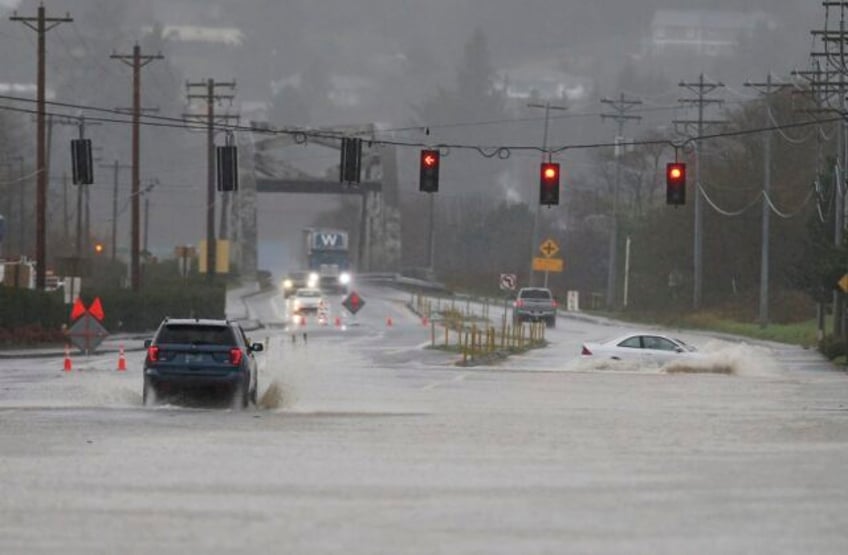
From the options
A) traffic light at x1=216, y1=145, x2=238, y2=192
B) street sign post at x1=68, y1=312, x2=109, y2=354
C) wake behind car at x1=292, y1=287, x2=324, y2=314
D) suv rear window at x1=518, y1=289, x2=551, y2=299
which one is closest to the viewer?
street sign post at x1=68, y1=312, x2=109, y2=354

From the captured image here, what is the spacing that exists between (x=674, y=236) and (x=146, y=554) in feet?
303

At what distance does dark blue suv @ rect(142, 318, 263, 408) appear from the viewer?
32.6 meters

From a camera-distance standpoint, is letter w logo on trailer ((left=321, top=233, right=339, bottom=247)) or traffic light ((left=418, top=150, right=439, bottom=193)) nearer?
traffic light ((left=418, top=150, right=439, bottom=193))

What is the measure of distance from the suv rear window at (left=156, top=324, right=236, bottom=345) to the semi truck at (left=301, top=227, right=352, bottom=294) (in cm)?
9848

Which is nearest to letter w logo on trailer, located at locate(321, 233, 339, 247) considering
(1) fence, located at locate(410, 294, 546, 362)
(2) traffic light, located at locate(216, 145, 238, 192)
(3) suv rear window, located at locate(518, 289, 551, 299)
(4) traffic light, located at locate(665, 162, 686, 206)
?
(1) fence, located at locate(410, 294, 546, 362)

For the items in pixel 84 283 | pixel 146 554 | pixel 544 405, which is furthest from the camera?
pixel 84 283

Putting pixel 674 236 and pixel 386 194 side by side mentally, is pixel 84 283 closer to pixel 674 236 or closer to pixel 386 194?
pixel 674 236

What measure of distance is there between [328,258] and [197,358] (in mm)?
106354

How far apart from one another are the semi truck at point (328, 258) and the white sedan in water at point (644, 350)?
77940 mm

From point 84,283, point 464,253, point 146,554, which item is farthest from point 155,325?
point 464,253

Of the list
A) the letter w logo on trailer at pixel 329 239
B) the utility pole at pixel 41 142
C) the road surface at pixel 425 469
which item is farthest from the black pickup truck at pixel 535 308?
the letter w logo on trailer at pixel 329 239

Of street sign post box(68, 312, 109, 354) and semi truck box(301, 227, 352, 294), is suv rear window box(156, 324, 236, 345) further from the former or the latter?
semi truck box(301, 227, 352, 294)

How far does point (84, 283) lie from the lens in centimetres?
10106

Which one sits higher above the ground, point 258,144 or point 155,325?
point 258,144
